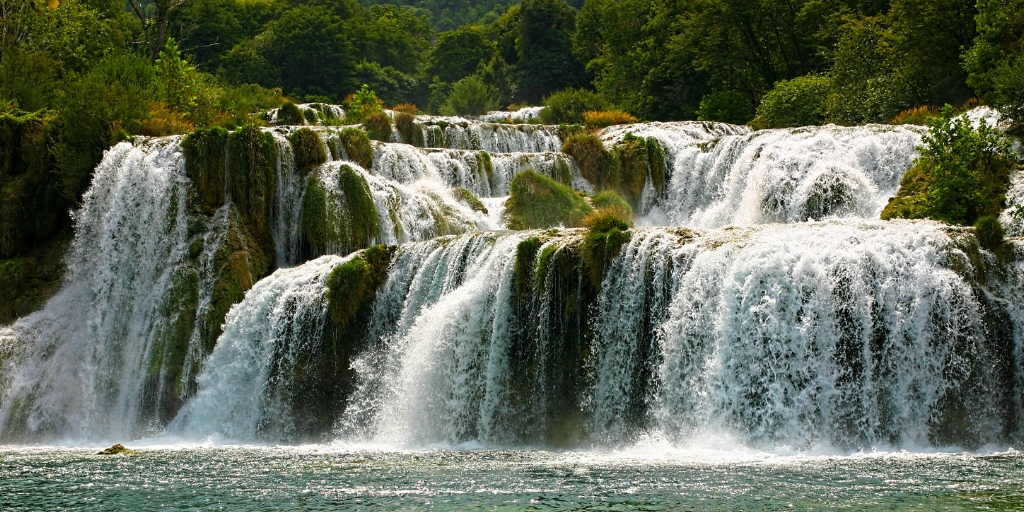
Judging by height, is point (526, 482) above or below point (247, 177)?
below

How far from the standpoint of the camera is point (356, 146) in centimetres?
2555

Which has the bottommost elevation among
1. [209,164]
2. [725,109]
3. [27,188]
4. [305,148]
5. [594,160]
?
[27,188]

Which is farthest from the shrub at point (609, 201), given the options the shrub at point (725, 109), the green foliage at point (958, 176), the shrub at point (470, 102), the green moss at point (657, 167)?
the shrub at point (470, 102)

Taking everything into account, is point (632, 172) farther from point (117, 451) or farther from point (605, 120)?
point (117, 451)

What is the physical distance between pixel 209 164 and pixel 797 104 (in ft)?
61.1

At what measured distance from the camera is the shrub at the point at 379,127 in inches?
1169

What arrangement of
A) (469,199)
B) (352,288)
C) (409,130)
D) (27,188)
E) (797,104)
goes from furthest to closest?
1. (797,104)
2. (409,130)
3. (469,199)
4. (27,188)
5. (352,288)

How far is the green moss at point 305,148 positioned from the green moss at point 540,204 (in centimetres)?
456

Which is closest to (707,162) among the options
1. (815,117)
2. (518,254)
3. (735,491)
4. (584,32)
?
(815,117)

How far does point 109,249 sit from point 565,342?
1088 cm

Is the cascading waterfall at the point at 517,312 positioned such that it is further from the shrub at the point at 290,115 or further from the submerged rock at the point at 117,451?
A: the shrub at the point at 290,115


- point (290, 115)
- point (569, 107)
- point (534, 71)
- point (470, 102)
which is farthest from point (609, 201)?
point (534, 71)

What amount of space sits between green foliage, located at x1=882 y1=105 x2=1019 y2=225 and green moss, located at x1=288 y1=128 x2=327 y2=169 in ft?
40.4

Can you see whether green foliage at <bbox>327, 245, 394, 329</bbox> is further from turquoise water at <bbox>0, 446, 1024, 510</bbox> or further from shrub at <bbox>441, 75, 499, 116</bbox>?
shrub at <bbox>441, 75, 499, 116</bbox>
